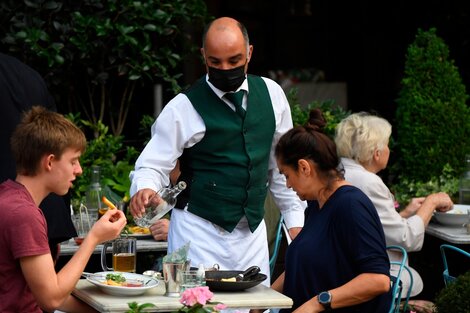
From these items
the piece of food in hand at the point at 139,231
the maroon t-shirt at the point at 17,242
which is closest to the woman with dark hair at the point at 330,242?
the maroon t-shirt at the point at 17,242

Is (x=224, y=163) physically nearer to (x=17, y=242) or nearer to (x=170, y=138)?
(x=170, y=138)

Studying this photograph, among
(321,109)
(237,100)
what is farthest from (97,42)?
(237,100)

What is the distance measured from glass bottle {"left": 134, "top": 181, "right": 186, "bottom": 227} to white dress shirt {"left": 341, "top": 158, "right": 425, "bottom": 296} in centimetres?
131

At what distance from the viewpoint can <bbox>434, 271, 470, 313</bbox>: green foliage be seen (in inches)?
179

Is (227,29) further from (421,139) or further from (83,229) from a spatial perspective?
(421,139)

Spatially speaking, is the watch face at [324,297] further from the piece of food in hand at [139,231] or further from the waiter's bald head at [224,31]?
the piece of food in hand at [139,231]

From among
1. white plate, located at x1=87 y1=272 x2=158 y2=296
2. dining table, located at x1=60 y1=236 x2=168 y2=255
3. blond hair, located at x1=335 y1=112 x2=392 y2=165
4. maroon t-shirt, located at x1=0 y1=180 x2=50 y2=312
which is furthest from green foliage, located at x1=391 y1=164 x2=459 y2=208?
maroon t-shirt, located at x1=0 y1=180 x2=50 y2=312

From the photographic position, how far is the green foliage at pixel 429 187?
6.65 meters

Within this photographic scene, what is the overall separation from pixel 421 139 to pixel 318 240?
3.27m

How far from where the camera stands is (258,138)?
4688mm

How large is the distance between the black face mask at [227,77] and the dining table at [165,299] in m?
0.97

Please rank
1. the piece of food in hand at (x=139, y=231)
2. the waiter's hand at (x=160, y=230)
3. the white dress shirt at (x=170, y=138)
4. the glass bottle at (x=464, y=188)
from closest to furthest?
1. the white dress shirt at (x=170, y=138)
2. the waiter's hand at (x=160, y=230)
3. the piece of food in hand at (x=139, y=231)
4. the glass bottle at (x=464, y=188)

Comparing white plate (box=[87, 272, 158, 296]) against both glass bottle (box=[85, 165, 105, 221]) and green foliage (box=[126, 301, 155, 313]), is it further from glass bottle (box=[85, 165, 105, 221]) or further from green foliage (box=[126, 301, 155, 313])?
glass bottle (box=[85, 165, 105, 221])

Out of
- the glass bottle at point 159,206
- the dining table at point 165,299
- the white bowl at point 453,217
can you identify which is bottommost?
the white bowl at point 453,217
